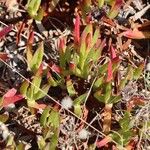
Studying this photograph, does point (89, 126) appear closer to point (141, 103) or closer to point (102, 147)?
point (102, 147)

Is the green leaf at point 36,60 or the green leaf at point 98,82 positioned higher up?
the green leaf at point 36,60

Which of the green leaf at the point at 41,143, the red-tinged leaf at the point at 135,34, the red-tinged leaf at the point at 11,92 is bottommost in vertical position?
the green leaf at the point at 41,143

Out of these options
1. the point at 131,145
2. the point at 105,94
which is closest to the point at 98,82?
the point at 105,94

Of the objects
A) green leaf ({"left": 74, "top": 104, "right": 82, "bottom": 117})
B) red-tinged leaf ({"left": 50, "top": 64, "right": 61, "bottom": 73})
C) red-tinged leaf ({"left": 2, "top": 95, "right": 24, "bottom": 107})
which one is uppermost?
red-tinged leaf ({"left": 50, "top": 64, "right": 61, "bottom": 73})

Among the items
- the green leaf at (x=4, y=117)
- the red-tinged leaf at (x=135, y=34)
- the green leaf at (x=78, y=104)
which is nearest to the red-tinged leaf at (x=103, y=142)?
the green leaf at (x=78, y=104)

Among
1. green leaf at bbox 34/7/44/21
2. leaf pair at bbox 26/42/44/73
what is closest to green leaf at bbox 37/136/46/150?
leaf pair at bbox 26/42/44/73

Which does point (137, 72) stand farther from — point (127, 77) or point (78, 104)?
point (78, 104)

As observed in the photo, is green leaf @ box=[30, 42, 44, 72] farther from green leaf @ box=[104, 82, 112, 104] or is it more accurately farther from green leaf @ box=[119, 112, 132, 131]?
green leaf @ box=[119, 112, 132, 131]

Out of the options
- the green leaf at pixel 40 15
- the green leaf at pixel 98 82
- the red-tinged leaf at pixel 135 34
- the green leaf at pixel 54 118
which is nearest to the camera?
the green leaf at pixel 54 118

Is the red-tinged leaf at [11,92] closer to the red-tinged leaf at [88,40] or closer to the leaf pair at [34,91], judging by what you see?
the leaf pair at [34,91]

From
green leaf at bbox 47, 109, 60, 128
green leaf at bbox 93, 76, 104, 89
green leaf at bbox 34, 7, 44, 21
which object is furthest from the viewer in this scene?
green leaf at bbox 34, 7, 44, 21
